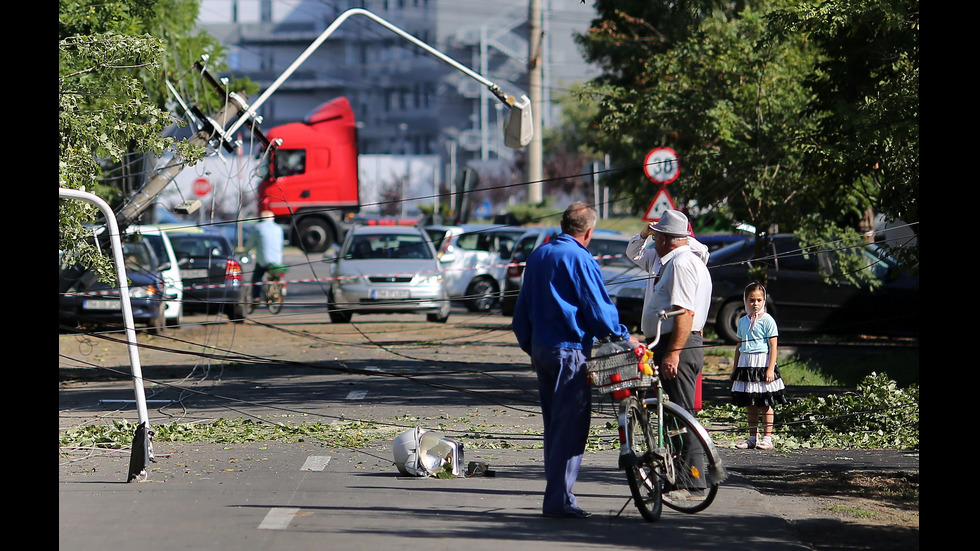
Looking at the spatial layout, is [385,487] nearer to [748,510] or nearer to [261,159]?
[748,510]

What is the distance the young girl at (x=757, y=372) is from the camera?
33.4 ft

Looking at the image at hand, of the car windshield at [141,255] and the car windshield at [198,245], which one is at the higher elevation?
the car windshield at [198,245]

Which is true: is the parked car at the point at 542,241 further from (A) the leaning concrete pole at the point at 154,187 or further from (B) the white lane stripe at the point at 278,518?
(B) the white lane stripe at the point at 278,518

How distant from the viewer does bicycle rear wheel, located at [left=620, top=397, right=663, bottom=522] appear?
23.0 feet

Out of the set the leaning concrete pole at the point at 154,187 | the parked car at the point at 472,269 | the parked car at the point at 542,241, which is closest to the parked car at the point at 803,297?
the parked car at the point at 542,241

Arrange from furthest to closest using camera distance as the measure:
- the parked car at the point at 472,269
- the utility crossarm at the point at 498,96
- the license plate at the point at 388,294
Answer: the parked car at the point at 472,269, the license plate at the point at 388,294, the utility crossarm at the point at 498,96

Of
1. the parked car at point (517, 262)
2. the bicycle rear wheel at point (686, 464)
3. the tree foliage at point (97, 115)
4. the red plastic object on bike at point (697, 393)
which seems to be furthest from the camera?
the parked car at point (517, 262)

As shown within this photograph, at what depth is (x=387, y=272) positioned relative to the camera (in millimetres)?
21453

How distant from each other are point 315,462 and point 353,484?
1005 mm

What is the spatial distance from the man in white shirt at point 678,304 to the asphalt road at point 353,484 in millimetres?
806

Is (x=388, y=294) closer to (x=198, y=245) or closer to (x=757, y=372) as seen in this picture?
(x=198, y=245)

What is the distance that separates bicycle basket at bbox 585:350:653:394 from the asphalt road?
786 millimetres
